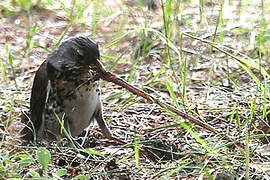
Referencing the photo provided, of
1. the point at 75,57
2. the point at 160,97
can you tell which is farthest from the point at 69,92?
the point at 160,97

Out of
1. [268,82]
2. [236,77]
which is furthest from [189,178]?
[236,77]

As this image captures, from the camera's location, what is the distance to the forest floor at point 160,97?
3.82 meters

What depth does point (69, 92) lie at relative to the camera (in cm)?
450

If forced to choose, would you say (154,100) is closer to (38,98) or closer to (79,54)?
(79,54)

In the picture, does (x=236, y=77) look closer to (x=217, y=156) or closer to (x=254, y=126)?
(x=254, y=126)

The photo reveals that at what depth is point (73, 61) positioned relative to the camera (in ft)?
14.6

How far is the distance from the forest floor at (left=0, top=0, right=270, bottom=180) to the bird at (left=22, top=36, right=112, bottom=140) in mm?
169

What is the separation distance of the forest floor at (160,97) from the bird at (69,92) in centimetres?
17

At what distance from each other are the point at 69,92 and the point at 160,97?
96 cm

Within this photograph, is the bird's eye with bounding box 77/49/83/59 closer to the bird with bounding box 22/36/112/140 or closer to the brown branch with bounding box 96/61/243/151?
the bird with bounding box 22/36/112/140

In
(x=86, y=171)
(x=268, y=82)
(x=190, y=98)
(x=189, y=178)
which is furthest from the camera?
(x=190, y=98)

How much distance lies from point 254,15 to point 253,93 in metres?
2.03

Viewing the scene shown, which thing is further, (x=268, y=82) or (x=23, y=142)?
(x=23, y=142)

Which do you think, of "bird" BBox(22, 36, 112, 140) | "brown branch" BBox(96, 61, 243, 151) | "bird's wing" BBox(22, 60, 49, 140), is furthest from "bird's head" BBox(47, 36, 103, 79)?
"brown branch" BBox(96, 61, 243, 151)
